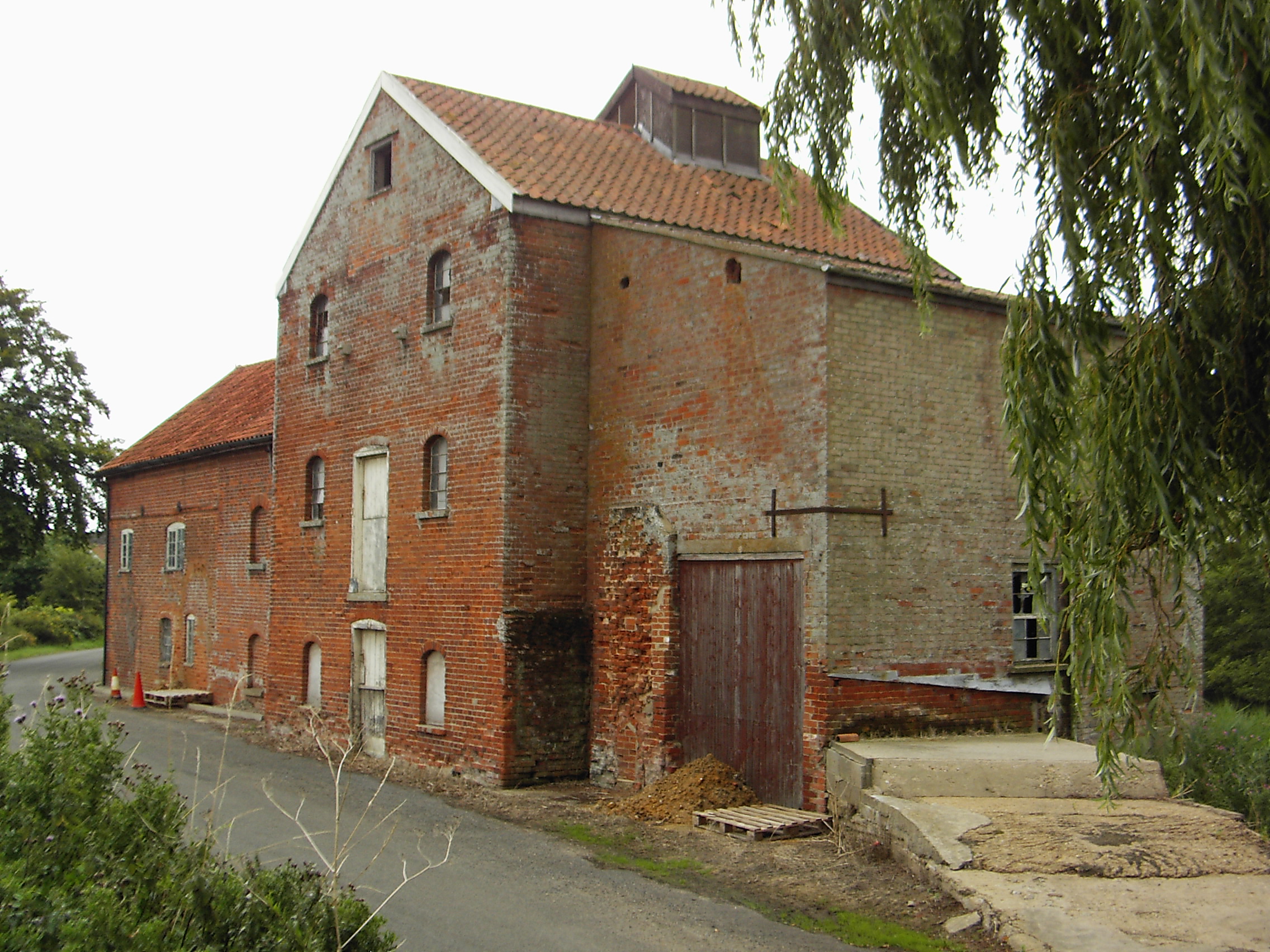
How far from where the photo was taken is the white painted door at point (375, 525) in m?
16.2

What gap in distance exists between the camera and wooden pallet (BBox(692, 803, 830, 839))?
10.7 m

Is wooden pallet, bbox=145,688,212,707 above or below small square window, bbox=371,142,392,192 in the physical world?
below

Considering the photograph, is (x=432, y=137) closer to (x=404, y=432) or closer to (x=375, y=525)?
(x=404, y=432)

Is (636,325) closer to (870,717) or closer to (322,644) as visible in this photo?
(870,717)

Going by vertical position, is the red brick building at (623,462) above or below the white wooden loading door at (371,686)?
above

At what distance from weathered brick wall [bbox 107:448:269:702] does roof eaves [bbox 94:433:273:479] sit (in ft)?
0.45

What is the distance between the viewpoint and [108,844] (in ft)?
19.3

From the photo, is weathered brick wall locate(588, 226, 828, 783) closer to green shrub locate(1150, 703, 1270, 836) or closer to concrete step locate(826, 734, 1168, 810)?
concrete step locate(826, 734, 1168, 810)

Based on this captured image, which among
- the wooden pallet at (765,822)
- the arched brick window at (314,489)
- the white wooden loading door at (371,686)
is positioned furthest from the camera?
the arched brick window at (314,489)

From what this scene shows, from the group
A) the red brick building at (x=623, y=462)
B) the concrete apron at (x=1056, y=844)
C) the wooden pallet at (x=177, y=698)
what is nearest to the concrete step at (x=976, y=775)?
the concrete apron at (x=1056, y=844)

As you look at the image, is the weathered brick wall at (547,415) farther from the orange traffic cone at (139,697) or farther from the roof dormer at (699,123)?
the orange traffic cone at (139,697)

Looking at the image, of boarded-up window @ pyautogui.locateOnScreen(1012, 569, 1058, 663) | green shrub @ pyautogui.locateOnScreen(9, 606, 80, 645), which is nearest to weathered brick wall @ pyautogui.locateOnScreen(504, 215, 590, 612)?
boarded-up window @ pyautogui.locateOnScreen(1012, 569, 1058, 663)

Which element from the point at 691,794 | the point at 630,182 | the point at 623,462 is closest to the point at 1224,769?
the point at 691,794

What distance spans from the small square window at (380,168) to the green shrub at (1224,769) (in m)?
12.9
